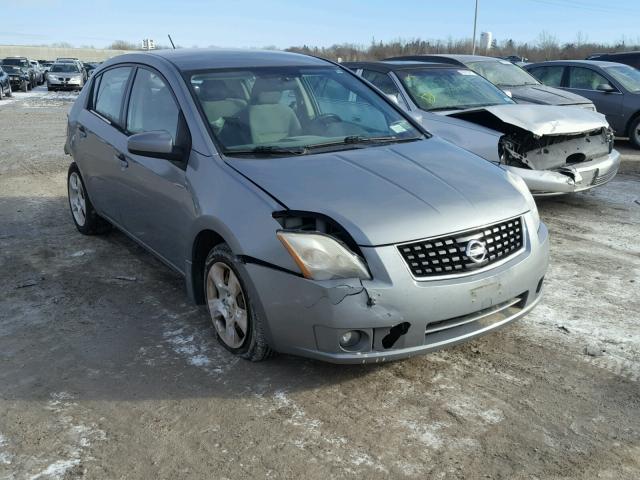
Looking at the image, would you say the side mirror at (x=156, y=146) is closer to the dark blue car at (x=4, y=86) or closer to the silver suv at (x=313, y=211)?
the silver suv at (x=313, y=211)

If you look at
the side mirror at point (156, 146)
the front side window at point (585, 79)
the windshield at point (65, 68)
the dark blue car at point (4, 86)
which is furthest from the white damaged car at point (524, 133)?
the windshield at point (65, 68)

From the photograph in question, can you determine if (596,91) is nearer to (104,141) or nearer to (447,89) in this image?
(447,89)

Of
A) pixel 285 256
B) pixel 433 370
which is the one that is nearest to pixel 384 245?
pixel 285 256

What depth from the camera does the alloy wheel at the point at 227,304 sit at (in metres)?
3.65

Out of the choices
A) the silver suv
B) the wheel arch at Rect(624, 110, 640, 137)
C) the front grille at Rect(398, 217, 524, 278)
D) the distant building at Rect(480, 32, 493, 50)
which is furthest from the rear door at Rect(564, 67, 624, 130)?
the distant building at Rect(480, 32, 493, 50)

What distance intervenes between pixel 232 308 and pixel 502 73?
26.4ft

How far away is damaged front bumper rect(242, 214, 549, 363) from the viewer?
10.2 feet

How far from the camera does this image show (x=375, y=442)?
297cm

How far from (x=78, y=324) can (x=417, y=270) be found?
2.45 m

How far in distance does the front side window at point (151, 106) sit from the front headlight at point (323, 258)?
1.44 metres

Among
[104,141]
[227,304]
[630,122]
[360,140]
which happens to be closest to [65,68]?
[630,122]

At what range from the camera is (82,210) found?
6.32 meters

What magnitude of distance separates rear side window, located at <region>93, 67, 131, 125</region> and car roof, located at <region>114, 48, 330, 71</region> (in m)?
0.20

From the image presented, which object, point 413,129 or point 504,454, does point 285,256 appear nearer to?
A: point 504,454
